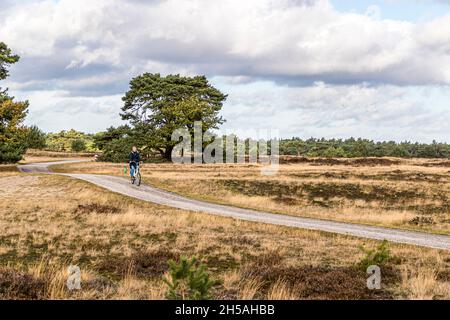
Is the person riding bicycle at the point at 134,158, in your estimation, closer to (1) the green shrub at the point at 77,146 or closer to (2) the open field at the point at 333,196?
(2) the open field at the point at 333,196

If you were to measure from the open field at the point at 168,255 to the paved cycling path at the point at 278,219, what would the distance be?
5.27ft

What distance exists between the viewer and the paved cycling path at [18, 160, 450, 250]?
19.9m

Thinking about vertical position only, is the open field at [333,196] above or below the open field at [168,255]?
below

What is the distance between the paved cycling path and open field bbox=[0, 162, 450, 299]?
1.60 meters

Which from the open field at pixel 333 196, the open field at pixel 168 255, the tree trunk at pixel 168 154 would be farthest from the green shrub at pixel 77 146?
the open field at pixel 168 255

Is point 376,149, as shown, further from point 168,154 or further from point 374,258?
point 374,258

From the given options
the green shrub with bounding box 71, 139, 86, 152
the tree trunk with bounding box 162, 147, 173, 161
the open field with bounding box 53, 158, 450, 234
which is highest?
the green shrub with bounding box 71, 139, 86, 152

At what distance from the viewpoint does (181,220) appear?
68.8ft

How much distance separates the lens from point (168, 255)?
13.7 metres

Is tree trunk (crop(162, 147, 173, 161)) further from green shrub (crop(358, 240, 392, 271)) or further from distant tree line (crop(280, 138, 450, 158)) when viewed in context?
distant tree line (crop(280, 138, 450, 158))

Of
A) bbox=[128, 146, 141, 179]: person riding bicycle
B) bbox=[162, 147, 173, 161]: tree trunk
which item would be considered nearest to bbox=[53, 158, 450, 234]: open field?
bbox=[128, 146, 141, 179]: person riding bicycle

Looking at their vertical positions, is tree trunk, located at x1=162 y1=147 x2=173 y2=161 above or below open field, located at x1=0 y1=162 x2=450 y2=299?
above

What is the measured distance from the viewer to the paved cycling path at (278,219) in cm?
1994

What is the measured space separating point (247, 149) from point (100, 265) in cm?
10289
